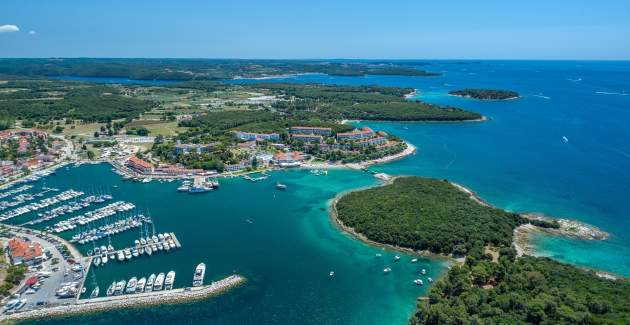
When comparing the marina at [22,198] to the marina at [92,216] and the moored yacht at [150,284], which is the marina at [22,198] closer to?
the marina at [92,216]

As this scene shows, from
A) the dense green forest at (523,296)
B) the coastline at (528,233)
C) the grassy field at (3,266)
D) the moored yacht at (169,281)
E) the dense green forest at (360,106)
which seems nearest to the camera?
the dense green forest at (523,296)

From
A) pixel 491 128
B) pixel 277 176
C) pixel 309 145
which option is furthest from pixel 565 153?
pixel 277 176

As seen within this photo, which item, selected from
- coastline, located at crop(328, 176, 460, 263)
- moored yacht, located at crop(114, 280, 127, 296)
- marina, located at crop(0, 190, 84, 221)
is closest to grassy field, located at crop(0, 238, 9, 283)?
moored yacht, located at crop(114, 280, 127, 296)

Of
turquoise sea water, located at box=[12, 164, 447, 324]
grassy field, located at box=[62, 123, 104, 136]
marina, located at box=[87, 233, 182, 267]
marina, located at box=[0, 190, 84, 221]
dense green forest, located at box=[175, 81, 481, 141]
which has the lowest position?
turquoise sea water, located at box=[12, 164, 447, 324]

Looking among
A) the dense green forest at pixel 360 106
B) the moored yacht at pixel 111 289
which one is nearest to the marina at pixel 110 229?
the moored yacht at pixel 111 289

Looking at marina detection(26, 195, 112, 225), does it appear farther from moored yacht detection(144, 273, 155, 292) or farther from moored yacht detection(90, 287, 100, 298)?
moored yacht detection(144, 273, 155, 292)

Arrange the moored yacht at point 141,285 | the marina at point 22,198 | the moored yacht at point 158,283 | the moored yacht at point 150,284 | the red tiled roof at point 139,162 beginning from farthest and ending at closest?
the red tiled roof at point 139,162, the marina at point 22,198, the moored yacht at point 158,283, the moored yacht at point 150,284, the moored yacht at point 141,285

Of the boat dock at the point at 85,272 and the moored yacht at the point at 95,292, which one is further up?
the boat dock at the point at 85,272
